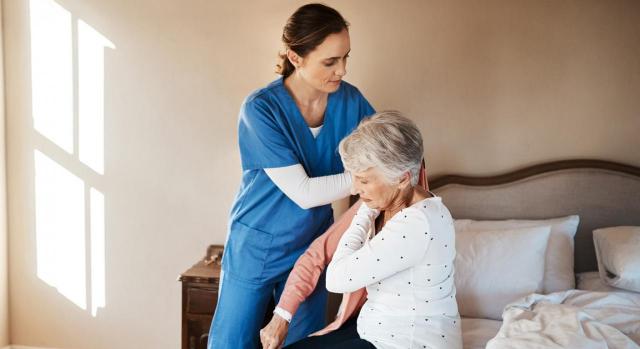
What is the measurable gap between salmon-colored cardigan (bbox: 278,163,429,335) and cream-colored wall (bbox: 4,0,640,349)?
0.99m

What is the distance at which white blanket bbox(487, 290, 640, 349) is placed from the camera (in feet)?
6.61

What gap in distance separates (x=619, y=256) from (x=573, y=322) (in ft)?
1.99

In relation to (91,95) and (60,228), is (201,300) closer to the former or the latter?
(60,228)

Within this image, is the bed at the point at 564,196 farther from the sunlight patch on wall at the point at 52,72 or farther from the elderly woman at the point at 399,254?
the sunlight patch on wall at the point at 52,72

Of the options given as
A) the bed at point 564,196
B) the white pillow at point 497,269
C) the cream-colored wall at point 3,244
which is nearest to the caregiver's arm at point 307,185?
the white pillow at point 497,269

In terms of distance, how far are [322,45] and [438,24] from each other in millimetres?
1035

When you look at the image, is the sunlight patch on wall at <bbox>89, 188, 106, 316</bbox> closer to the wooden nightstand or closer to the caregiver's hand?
the wooden nightstand

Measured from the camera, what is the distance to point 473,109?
3.04m

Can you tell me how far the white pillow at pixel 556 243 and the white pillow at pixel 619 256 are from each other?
103 millimetres

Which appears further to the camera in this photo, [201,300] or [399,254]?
[201,300]

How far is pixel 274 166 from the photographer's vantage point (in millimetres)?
2215

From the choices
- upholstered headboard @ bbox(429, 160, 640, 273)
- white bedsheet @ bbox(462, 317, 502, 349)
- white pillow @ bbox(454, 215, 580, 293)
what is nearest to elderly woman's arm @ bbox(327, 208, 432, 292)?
white bedsheet @ bbox(462, 317, 502, 349)

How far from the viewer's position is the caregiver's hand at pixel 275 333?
2049 millimetres

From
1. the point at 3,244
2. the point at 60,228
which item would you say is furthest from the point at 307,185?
the point at 3,244
